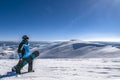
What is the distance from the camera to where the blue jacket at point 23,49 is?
1204cm

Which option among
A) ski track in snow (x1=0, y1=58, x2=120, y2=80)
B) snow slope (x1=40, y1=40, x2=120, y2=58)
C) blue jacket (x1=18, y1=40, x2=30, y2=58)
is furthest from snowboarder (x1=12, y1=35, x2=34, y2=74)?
snow slope (x1=40, y1=40, x2=120, y2=58)

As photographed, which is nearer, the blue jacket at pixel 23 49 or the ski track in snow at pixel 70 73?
the ski track in snow at pixel 70 73

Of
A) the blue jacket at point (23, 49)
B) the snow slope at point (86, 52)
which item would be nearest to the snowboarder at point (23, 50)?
the blue jacket at point (23, 49)

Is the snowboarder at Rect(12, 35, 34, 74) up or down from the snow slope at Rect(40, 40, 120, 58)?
up

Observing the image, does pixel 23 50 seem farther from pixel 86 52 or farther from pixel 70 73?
pixel 86 52

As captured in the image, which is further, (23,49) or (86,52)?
(86,52)

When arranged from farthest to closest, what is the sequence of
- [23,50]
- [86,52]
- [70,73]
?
[86,52] → [23,50] → [70,73]

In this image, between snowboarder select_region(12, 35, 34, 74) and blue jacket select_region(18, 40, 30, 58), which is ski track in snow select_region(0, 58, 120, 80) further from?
blue jacket select_region(18, 40, 30, 58)

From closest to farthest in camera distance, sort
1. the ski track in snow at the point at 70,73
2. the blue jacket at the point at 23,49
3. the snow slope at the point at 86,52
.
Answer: the ski track in snow at the point at 70,73 → the blue jacket at the point at 23,49 → the snow slope at the point at 86,52

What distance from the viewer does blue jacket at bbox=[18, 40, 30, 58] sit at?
12.0 metres

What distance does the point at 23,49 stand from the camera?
480 inches

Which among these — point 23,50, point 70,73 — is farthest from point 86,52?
point 23,50

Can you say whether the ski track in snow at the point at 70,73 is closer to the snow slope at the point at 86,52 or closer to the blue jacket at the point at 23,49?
the blue jacket at the point at 23,49

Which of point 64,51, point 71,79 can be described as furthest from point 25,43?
point 64,51
